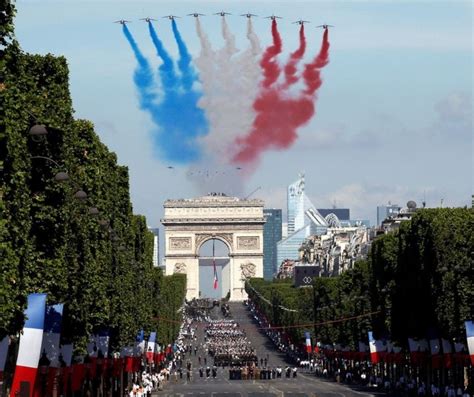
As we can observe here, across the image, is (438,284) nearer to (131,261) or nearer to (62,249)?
(131,261)

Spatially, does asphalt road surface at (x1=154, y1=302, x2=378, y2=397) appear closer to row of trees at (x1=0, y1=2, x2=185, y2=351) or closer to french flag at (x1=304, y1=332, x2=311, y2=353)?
french flag at (x1=304, y1=332, x2=311, y2=353)

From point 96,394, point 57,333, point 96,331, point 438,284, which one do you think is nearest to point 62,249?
point 57,333

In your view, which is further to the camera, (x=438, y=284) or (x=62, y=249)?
(x=438, y=284)

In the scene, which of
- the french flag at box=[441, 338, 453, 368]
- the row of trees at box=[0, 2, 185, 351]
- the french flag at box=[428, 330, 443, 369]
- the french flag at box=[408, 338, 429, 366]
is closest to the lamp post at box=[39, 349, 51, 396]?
the row of trees at box=[0, 2, 185, 351]

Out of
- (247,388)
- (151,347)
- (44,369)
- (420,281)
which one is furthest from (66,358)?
(151,347)

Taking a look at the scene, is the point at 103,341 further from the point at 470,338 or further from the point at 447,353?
the point at 447,353

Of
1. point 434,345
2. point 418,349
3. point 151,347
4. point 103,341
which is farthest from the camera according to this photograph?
point 151,347

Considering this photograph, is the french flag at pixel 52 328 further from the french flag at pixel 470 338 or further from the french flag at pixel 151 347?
the french flag at pixel 151 347
